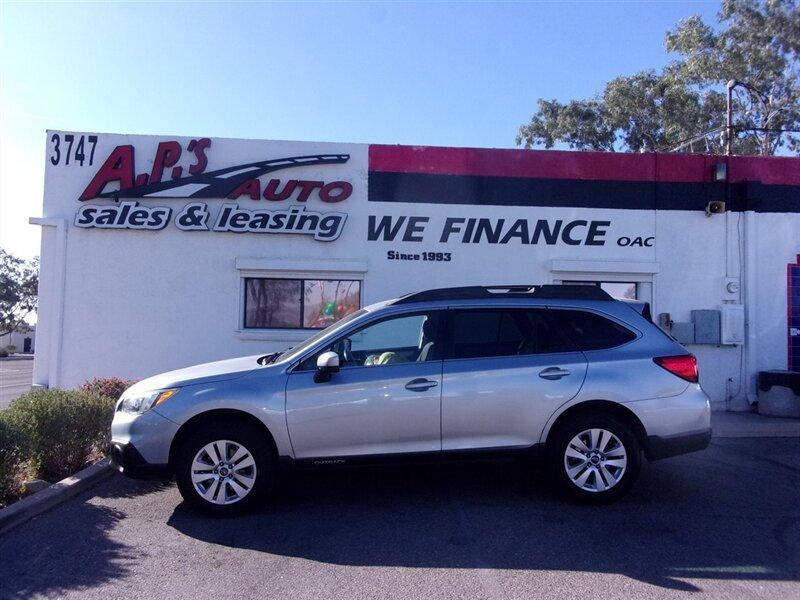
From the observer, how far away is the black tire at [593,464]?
6.34 m

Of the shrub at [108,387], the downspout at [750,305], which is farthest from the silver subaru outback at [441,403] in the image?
the downspout at [750,305]

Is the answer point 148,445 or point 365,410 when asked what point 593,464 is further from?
point 148,445

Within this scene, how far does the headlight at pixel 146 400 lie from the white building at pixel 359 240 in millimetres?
5356

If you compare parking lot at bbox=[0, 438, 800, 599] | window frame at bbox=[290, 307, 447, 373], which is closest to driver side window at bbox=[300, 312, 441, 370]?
window frame at bbox=[290, 307, 447, 373]

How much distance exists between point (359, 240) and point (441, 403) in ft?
20.0

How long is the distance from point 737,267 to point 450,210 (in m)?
4.84

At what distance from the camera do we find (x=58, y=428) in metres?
7.29

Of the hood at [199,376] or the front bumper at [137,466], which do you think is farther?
the hood at [199,376]

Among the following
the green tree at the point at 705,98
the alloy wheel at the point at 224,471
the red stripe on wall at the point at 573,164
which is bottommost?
the alloy wheel at the point at 224,471

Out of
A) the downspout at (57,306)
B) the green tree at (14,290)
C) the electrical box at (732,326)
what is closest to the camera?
the downspout at (57,306)

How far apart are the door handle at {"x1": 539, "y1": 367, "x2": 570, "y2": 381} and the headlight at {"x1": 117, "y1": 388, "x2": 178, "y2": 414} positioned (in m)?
3.11

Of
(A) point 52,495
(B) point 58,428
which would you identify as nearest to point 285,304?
(B) point 58,428

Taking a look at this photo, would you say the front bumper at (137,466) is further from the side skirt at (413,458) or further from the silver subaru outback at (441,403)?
the side skirt at (413,458)

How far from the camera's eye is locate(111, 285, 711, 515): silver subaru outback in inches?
241
